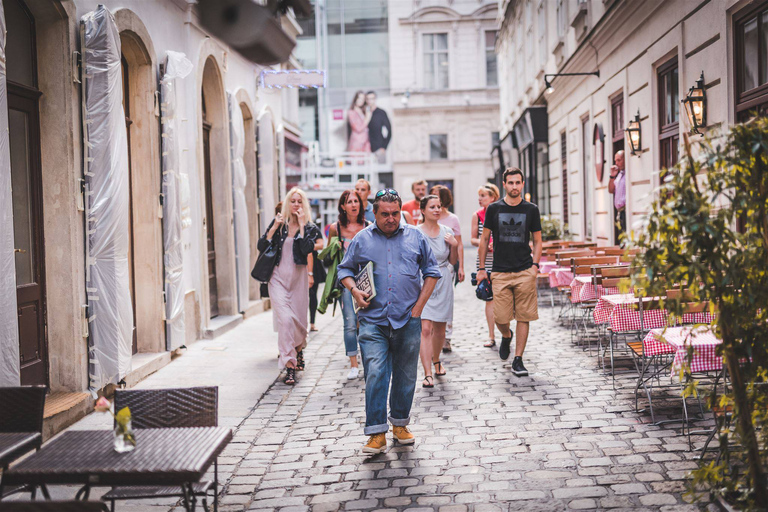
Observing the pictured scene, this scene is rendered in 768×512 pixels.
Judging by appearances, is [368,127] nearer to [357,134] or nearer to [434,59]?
[357,134]

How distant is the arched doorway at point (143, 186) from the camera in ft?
28.9

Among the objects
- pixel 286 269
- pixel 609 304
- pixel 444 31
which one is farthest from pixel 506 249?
pixel 444 31

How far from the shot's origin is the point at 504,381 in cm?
762

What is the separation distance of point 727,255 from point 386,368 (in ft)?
8.32

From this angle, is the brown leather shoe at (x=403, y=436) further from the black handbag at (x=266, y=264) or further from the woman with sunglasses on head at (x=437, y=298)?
the black handbag at (x=266, y=264)

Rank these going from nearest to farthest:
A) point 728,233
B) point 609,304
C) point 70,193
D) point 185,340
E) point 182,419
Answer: point 728,233 → point 182,419 → point 70,193 → point 609,304 → point 185,340

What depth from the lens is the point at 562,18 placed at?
17250 millimetres

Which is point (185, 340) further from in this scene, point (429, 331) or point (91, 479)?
point (91, 479)

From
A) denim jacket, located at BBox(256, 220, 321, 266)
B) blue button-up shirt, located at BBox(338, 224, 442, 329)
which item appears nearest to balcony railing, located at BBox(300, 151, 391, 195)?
denim jacket, located at BBox(256, 220, 321, 266)

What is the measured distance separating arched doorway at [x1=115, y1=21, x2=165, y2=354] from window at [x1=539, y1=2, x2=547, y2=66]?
1311 centimetres

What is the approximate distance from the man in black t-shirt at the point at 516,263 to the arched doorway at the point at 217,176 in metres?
5.42

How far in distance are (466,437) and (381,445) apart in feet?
Result: 2.30

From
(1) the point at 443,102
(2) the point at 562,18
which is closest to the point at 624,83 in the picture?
(2) the point at 562,18

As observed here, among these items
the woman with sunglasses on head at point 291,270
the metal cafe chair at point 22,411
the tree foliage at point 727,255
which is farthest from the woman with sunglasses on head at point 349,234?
the tree foliage at point 727,255
